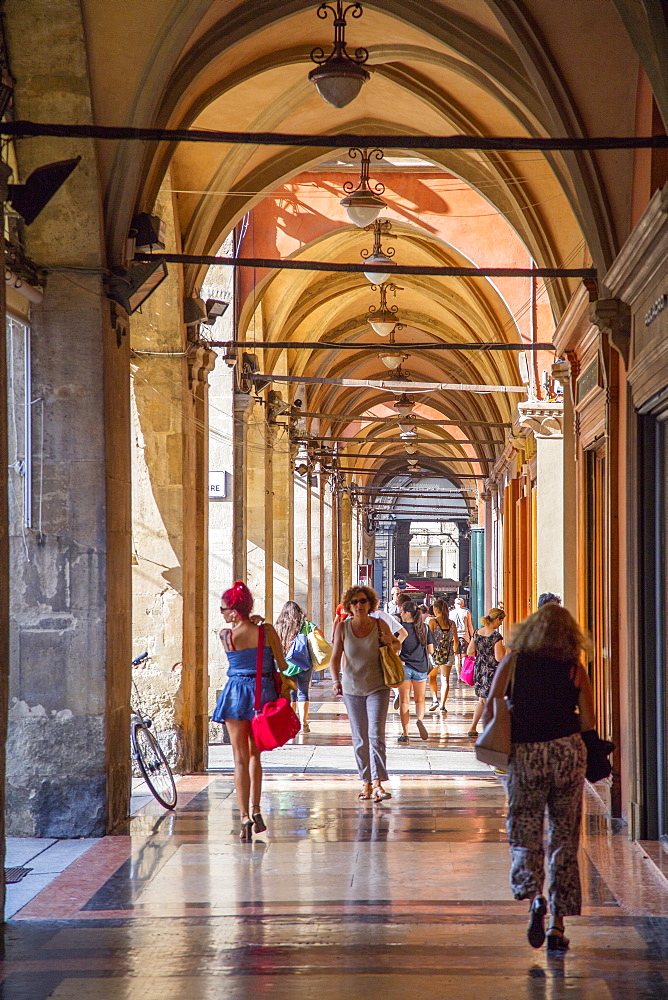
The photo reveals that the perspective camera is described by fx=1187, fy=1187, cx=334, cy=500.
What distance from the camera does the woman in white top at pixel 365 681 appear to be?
8062mm

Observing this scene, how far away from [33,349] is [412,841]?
3643 millimetres

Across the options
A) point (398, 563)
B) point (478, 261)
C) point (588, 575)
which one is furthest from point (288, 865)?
point (398, 563)

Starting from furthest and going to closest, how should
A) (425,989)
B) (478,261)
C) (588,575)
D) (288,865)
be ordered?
1. (478,261)
2. (588,575)
3. (288,865)
4. (425,989)

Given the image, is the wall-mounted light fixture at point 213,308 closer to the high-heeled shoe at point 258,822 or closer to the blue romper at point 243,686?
the blue romper at point 243,686

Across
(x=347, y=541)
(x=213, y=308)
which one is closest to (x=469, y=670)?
(x=213, y=308)

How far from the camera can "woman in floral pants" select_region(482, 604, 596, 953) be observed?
4.62 metres

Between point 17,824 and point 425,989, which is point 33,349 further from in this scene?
point 425,989

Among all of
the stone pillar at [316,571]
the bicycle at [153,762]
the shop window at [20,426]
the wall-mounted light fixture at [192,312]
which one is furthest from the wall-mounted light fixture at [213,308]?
the stone pillar at [316,571]

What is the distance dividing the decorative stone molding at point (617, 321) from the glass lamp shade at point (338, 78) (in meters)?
1.95

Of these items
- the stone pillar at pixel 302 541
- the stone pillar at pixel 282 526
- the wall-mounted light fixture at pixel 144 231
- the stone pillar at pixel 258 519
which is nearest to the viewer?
the wall-mounted light fixture at pixel 144 231

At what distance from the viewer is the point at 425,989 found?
4.13 metres

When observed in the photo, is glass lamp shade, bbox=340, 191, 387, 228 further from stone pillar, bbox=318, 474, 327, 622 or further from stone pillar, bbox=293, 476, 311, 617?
stone pillar, bbox=318, 474, 327, 622

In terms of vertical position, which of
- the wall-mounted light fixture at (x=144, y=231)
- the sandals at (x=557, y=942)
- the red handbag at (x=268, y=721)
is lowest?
the sandals at (x=557, y=942)

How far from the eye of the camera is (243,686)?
23.0 feet
